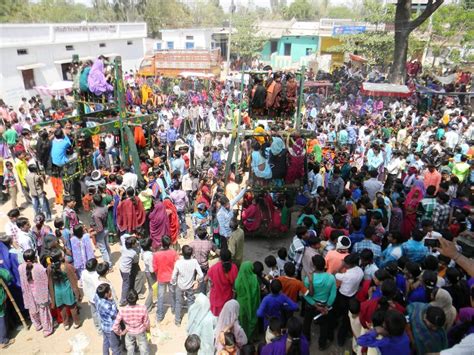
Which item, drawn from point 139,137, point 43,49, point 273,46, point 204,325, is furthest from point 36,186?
point 273,46

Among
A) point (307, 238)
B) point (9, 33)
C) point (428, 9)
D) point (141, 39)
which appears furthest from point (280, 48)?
point (307, 238)

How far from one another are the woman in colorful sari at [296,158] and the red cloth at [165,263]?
3511 millimetres

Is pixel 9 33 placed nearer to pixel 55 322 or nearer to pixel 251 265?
pixel 55 322

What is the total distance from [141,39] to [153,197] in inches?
957

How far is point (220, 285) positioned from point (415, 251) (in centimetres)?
277

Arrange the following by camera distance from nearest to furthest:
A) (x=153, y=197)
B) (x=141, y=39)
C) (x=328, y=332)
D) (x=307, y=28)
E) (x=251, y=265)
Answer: (x=251, y=265), (x=328, y=332), (x=153, y=197), (x=141, y=39), (x=307, y=28)

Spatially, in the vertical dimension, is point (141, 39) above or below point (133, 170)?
above

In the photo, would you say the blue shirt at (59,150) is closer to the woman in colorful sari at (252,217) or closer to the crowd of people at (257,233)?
the crowd of people at (257,233)

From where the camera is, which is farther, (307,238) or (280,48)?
(280,48)

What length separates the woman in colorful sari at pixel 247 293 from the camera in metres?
4.71

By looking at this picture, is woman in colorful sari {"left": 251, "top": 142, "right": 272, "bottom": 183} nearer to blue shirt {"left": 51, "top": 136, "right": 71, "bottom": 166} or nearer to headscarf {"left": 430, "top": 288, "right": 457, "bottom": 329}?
blue shirt {"left": 51, "top": 136, "right": 71, "bottom": 166}

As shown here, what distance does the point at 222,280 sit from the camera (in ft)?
16.1

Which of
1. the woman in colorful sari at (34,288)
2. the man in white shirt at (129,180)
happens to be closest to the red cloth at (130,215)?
the man in white shirt at (129,180)

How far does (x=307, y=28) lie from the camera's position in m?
38.6
